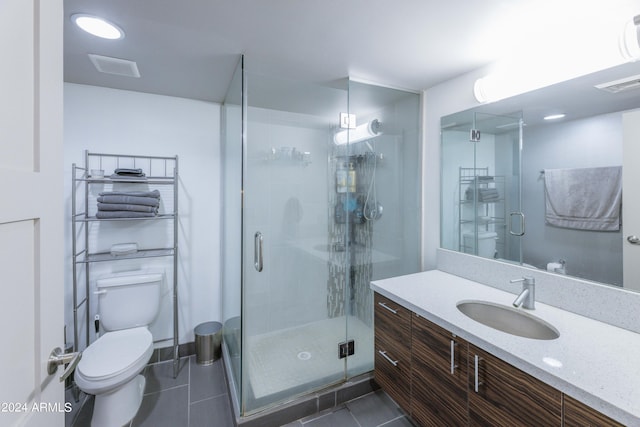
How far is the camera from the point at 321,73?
6.49 ft

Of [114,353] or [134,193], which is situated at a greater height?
[134,193]

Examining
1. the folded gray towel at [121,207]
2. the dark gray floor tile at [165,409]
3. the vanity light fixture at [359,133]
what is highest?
the vanity light fixture at [359,133]

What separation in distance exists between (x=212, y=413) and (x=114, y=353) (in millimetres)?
744

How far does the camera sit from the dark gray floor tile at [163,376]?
2.09 metres

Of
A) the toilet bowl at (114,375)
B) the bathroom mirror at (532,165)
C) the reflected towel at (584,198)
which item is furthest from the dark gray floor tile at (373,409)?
the reflected towel at (584,198)

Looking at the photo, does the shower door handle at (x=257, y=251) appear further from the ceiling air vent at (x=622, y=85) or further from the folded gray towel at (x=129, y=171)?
the ceiling air vent at (x=622, y=85)

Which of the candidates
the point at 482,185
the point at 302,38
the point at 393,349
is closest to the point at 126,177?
the point at 302,38

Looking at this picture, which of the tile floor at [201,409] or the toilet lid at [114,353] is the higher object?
the toilet lid at [114,353]

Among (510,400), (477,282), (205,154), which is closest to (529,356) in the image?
(510,400)

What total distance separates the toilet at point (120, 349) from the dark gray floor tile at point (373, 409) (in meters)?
1.45

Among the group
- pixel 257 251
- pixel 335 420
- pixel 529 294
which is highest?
pixel 257 251

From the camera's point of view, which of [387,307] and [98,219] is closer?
[387,307]

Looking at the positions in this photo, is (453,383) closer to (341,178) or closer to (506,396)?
(506,396)

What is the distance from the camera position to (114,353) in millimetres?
1761
